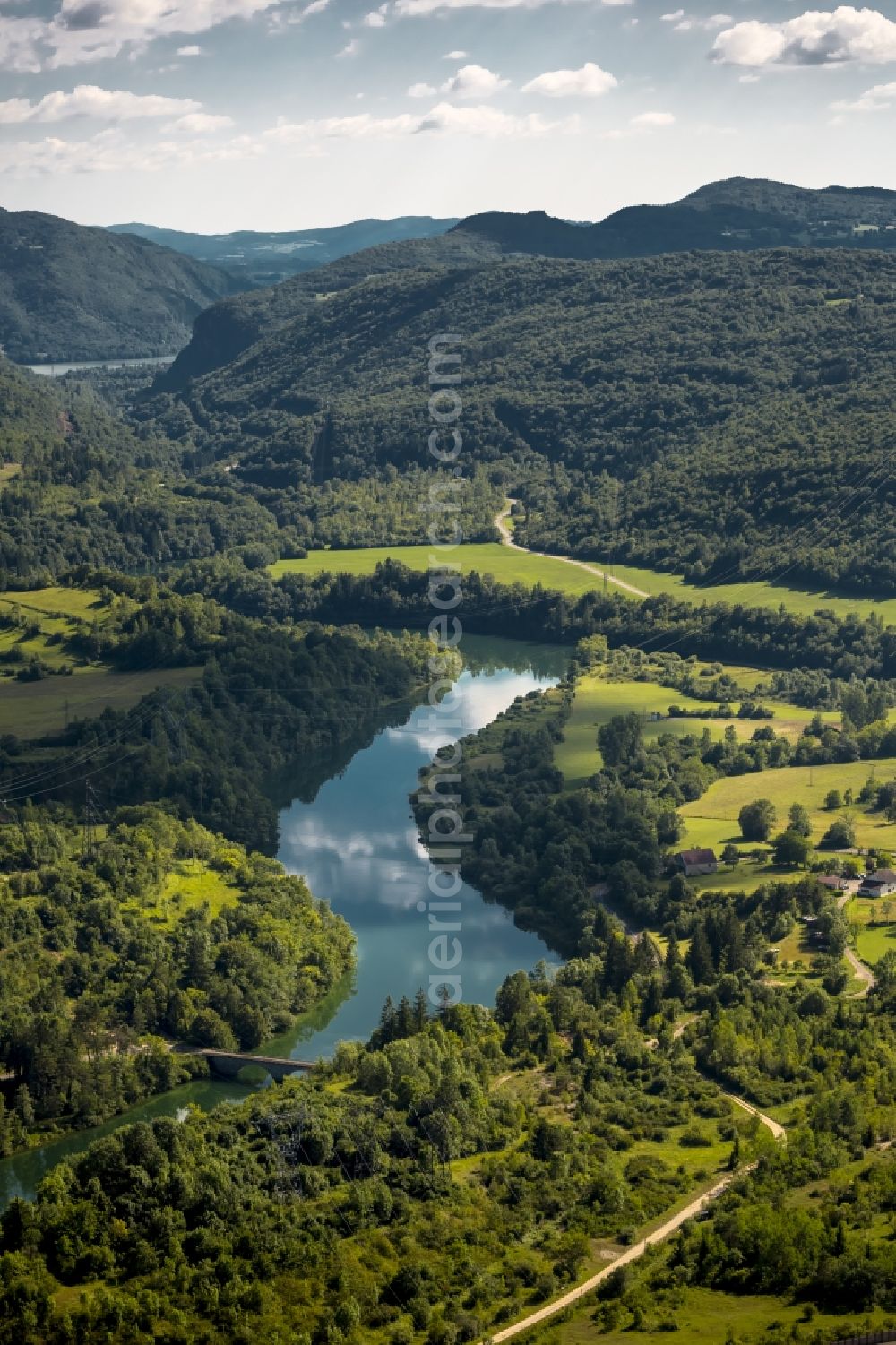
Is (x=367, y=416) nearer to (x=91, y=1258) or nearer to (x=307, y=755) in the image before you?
(x=307, y=755)

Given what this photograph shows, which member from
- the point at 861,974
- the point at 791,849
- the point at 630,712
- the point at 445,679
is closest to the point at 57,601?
the point at 445,679

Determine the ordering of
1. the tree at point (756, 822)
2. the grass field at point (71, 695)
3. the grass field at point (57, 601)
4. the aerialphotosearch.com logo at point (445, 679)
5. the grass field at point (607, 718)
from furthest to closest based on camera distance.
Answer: the grass field at point (57, 601), the grass field at point (71, 695), the grass field at point (607, 718), the tree at point (756, 822), the aerialphotosearch.com logo at point (445, 679)

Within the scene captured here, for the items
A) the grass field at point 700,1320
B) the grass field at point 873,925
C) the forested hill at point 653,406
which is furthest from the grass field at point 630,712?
the grass field at point 700,1320

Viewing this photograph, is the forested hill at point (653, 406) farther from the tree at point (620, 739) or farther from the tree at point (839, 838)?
the tree at point (839, 838)

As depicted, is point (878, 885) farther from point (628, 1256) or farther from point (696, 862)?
point (628, 1256)

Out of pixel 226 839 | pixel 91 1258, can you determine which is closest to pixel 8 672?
pixel 226 839
